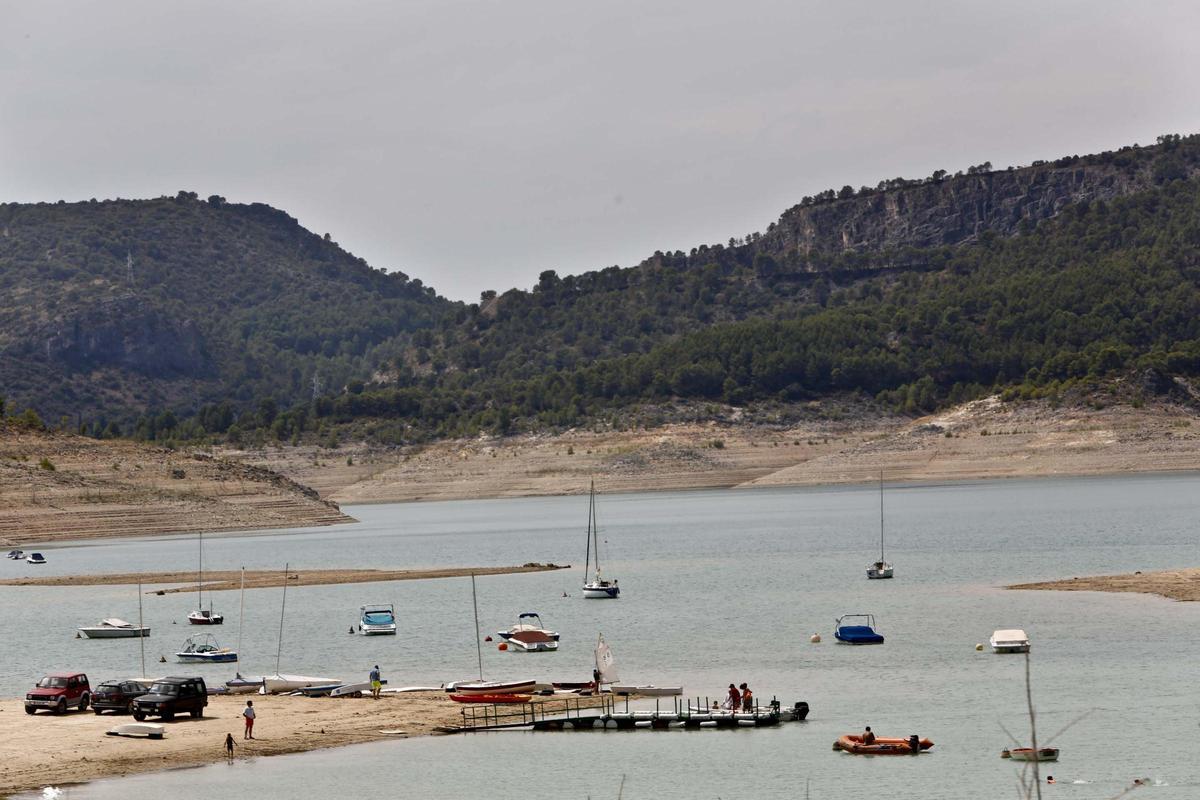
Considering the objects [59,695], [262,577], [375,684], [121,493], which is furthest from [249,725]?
[121,493]

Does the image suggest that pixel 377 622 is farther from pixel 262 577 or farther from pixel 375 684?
pixel 262 577

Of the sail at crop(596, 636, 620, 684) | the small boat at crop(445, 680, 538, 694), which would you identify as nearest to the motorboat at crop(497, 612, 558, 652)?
the small boat at crop(445, 680, 538, 694)

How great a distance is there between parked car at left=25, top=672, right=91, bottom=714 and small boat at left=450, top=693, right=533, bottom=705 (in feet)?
38.6

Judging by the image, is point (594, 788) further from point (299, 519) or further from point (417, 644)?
point (299, 519)

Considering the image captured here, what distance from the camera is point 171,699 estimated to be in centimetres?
5791

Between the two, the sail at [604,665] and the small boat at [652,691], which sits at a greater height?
the sail at [604,665]

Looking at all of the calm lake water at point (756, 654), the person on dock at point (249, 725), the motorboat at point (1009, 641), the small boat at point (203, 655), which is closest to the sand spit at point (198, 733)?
the person on dock at point (249, 725)

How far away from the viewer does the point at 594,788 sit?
4800 centimetres

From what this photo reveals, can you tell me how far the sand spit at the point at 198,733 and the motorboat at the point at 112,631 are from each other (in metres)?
21.1

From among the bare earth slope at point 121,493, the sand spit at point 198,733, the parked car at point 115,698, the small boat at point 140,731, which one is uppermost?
the bare earth slope at point 121,493

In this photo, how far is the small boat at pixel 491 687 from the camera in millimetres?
61928

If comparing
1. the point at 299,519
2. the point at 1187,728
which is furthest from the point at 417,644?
the point at 299,519

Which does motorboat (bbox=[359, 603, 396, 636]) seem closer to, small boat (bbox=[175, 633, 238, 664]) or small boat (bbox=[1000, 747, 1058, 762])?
small boat (bbox=[175, 633, 238, 664])

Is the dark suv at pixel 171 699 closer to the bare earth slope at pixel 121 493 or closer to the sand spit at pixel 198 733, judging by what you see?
the sand spit at pixel 198 733
